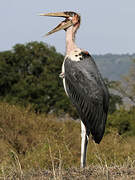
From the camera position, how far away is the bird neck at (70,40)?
Result: 6516mm

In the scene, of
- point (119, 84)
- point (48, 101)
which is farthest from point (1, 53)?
point (119, 84)

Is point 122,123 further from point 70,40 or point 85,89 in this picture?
point 85,89

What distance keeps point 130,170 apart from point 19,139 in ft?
33.7

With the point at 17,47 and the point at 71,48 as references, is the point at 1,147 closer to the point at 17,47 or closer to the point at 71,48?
the point at 71,48

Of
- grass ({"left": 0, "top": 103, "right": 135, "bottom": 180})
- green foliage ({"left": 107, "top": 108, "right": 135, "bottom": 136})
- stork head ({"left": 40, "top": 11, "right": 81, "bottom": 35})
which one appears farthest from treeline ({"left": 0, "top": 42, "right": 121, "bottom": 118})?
stork head ({"left": 40, "top": 11, "right": 81, "bottom": 35})

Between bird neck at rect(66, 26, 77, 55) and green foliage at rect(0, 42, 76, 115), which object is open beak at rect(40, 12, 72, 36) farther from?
green foliage at rect(0, 42, 76, 115)

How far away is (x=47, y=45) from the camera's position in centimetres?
3228

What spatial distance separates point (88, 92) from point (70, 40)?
0.84 m

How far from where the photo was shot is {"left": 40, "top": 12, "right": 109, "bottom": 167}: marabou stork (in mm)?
6207

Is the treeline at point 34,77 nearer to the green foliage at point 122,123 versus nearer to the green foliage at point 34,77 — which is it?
the green foliage at point 34,77

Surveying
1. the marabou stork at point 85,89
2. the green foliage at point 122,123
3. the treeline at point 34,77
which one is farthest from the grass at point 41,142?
the treeline at point 34,77

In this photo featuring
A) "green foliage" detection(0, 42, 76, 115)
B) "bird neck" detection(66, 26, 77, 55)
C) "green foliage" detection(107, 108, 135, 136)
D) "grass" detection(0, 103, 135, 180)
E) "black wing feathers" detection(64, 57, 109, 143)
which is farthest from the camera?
"green foliage" detection(0, 42, 76, 115)

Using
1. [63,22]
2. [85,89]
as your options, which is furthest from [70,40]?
[85,89]

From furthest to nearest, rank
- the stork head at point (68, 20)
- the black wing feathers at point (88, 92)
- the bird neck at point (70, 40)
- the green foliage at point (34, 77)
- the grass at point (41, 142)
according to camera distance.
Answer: the green foliage at point (34, 77), the grass at point (41, 142), the stork head at point (68, 20), the bird neck at point (70, 40), the black wing feathers at point (88, 92)
